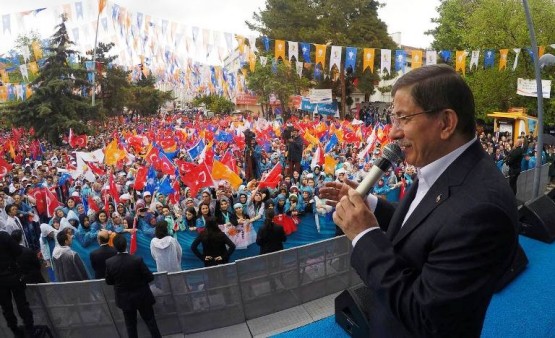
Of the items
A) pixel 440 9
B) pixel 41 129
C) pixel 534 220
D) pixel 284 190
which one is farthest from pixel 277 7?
pixel 534 220

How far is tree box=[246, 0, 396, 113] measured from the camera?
1275 inches

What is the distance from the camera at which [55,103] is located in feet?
82.5

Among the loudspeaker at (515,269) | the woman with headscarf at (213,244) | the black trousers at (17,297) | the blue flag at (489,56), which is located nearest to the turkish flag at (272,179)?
the woman with headscarf at (213,244)

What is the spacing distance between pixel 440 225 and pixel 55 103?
28490 mm

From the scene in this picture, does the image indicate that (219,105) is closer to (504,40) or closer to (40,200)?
(504,40)

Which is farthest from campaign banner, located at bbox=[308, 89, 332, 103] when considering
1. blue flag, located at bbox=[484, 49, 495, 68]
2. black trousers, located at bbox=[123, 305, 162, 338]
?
black trousers, located at bbox=[123, 305, 162, 338]

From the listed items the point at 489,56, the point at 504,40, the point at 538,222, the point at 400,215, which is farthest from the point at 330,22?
the point at 400,215

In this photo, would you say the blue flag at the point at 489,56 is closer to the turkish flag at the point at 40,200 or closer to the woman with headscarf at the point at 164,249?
the woman with headscarf at the point at 164,249

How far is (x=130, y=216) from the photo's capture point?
26.9ft

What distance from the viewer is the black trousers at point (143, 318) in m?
4.95

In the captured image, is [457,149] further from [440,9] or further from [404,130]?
[440,9]

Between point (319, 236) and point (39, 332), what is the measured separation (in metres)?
5.18

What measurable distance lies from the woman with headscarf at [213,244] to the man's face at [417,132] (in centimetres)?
494

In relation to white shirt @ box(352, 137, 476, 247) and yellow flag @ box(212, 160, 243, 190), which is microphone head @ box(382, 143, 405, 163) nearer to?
white shirt @ box(352, 137, 476, 247)
